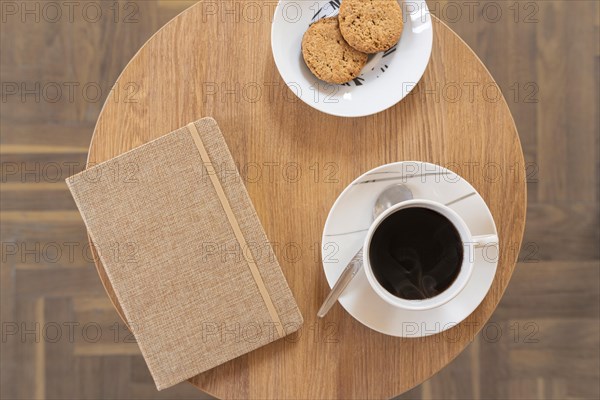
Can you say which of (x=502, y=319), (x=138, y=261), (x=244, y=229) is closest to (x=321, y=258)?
Result: (x=244, y=229)

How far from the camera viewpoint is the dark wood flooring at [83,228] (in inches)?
41.3

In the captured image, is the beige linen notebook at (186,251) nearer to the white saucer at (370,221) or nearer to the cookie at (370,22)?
the white saucer at (370,221)

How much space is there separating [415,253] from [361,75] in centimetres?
21

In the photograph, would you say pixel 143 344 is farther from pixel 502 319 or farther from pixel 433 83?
pixel 502 319

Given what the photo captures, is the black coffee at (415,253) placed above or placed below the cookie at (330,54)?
below

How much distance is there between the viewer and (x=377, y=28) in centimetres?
62

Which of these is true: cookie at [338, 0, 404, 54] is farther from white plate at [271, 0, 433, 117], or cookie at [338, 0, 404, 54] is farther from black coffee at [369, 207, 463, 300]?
black coffee at [369, 207, 463, 300]

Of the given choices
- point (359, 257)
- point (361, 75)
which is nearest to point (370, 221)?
point (359, 257)

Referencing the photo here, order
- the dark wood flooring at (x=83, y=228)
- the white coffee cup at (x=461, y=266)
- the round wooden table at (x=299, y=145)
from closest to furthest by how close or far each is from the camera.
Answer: the white coffee cup at (x=461, y=266) < the round wooden table at (x=299, y=145) < the dark wood flooring at (x=83, y=228)

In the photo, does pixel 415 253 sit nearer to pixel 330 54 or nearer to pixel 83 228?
pixel 330 54

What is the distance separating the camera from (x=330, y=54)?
628mm

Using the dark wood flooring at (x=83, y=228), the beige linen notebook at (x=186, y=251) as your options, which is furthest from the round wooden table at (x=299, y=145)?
the dark wood flooring at (x=83, y=228)

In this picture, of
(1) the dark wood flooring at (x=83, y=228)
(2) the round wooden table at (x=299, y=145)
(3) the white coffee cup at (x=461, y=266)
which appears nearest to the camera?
(3) the white coffee cup at (x=461, y=266)

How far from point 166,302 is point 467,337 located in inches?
13.3
